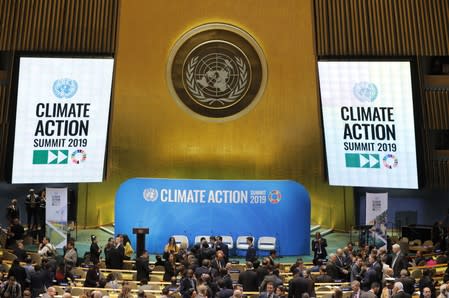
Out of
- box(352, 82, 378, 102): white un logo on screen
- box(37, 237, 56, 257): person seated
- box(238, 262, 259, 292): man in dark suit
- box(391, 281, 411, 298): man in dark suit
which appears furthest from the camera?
box(352, 82, 378, 102): white un logo on screen

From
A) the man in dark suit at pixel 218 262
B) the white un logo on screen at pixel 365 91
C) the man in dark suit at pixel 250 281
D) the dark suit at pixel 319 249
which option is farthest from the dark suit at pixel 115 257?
the white un logo on screen at pixel 365 91

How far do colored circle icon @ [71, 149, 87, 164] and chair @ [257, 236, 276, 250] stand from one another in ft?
18.4

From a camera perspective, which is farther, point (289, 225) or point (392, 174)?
point (392, 174)

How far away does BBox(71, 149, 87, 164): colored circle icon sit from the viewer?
22.2 m

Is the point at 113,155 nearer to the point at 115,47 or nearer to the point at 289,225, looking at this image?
the point at 115,47

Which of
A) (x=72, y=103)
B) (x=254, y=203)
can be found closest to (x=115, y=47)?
(x=72, y=103)

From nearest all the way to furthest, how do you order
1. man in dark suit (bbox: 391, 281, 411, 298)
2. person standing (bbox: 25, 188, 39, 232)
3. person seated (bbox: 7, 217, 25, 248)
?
man in dark suit (bbox: 391, 281, 411, 298)
person seated (bbox: 7, 217, 25, 248)
person standing (bbox: 25, 188, 39, 232)

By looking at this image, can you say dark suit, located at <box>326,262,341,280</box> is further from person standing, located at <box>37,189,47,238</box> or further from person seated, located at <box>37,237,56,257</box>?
Result: person standing, located at <box>37,189,47,238</box>

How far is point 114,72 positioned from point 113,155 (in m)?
2.53

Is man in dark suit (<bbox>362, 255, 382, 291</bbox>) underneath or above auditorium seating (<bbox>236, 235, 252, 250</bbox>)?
underneath

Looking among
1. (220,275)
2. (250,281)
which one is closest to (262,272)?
(250,281)

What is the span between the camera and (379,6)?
2344 cm

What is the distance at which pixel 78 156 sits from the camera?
22.3 metres

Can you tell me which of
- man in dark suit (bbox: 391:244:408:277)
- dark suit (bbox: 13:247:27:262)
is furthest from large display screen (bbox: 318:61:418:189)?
dark suit (bbox: 13:247:27:262)
